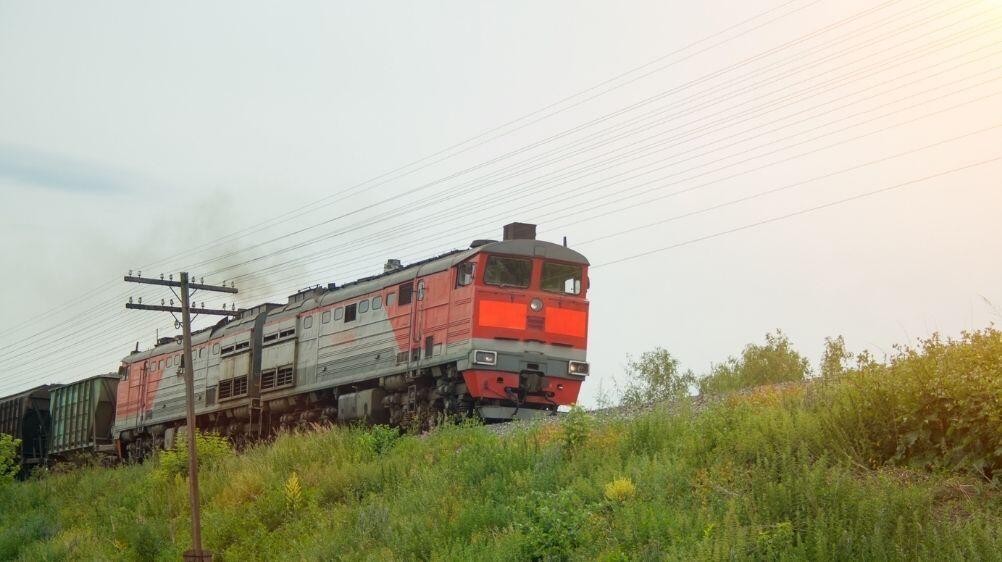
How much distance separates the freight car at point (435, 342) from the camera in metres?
21.1

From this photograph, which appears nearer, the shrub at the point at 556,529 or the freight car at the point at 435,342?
the shrub at the point at 556,529

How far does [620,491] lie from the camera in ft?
41.2

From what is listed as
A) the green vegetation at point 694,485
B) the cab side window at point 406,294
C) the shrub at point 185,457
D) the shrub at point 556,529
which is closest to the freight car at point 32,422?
the shrub at point 185,457

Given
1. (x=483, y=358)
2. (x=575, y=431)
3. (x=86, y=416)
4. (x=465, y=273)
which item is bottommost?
(x=86, y=416)

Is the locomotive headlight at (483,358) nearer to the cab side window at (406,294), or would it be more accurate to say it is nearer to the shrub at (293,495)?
the cab side window at (406,294)

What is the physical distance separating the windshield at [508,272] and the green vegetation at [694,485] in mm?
3435

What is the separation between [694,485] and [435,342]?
1034cm

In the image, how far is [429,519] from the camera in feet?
47.6

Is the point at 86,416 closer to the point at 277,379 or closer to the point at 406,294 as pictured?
the point at 277,379

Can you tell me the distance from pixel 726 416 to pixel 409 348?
1013 centimetres

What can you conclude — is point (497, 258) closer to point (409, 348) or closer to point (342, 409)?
point (409, 348)

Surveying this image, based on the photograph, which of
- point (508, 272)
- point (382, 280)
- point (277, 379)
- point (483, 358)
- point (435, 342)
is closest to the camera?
point (483, 358)

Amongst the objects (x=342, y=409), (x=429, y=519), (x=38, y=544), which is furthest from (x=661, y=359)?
(x=429, y=519)

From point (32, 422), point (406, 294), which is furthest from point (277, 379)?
point (32, 422)
